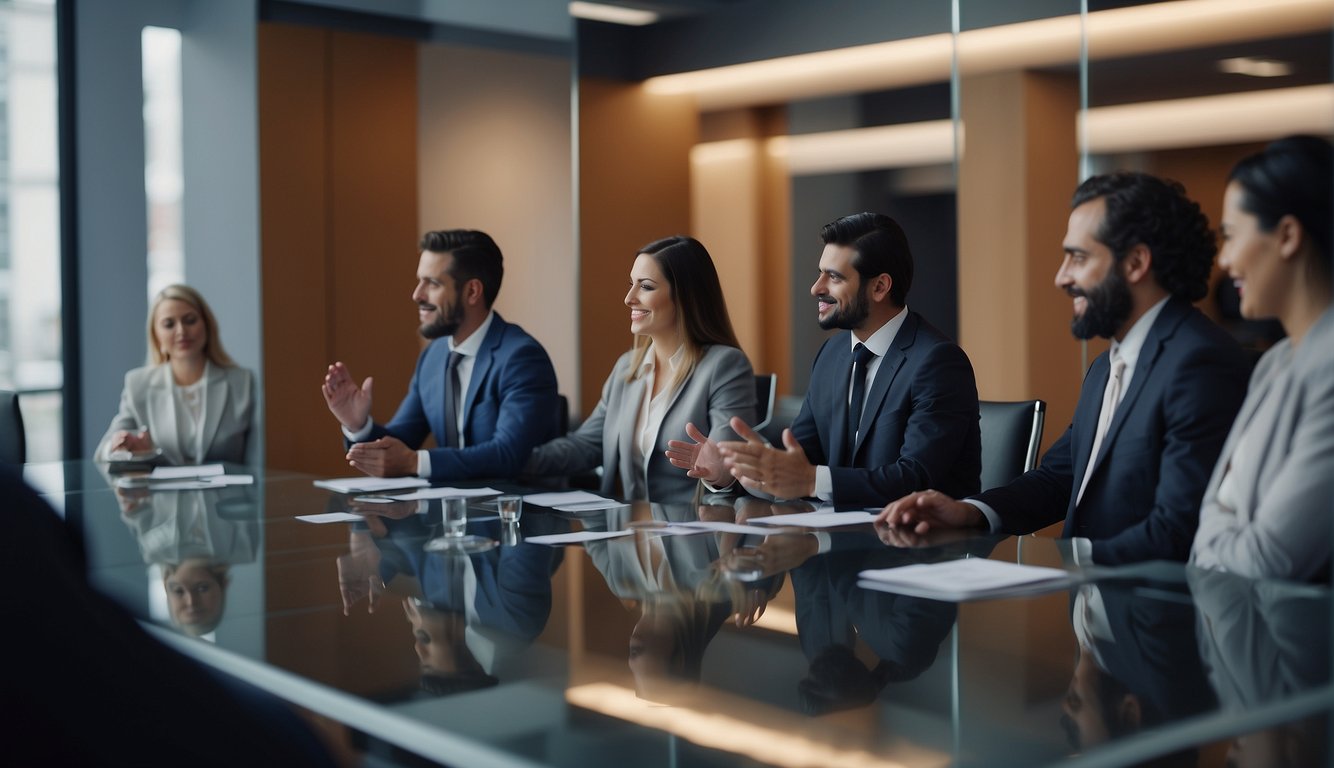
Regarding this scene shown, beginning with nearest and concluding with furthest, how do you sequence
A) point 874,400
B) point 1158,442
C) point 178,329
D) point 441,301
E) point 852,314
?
point 1158,442 < point 874,400 < point 852,314 < point 441,301 < point 178,329

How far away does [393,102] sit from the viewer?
7312 mm

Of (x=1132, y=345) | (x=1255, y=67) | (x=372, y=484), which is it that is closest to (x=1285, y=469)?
(x=1132, y=345)

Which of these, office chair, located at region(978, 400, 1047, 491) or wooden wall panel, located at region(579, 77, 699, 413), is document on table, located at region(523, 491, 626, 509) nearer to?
office chair, located at region(978, 400, 1047, 491)

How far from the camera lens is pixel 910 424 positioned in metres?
3.21

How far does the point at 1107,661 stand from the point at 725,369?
2.34 meters

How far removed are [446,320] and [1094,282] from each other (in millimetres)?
2276

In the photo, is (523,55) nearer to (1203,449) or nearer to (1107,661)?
(1203,449)

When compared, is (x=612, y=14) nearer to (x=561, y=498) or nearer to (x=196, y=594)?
(x=561, y=498)

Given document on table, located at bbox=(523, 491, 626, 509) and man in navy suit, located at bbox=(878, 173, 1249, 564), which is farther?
document on table, located at bbox=(523, 491, 626, 509)

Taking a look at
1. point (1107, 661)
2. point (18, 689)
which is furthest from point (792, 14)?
point (18, 689)

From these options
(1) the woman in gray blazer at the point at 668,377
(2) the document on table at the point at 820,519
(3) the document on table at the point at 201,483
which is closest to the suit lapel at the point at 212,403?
(3) the document on table at the point at 201,483

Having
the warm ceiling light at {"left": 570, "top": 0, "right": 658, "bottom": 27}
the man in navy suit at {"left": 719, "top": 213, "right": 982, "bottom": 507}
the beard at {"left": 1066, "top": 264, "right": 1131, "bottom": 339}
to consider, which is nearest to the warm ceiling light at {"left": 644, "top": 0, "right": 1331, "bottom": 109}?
the warm ceiling light at {"left": 570, "top": 0, "right": 658, "bottom": 27}

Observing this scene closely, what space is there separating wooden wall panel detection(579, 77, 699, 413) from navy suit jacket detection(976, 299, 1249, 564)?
4.69m

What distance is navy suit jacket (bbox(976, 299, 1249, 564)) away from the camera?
7.47 feet
